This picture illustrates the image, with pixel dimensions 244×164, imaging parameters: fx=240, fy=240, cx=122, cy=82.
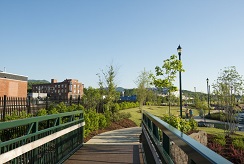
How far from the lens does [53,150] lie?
5.78 metres

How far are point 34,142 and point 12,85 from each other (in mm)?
54572

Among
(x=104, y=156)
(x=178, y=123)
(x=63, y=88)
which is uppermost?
(x=63, y=88)

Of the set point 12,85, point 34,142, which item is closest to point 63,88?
point 12,85

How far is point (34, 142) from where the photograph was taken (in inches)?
169


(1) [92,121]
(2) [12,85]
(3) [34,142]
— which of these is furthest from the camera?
(2) [12,85]

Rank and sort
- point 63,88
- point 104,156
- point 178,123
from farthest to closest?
point 63,88 < point 178,123 < point 104,156

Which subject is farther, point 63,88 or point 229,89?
point 63,88

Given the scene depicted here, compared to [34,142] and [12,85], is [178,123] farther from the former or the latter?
[12,85]

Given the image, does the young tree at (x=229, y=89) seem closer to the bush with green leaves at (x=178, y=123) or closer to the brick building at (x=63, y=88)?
the bush with green leaves at (x=178, y=123)

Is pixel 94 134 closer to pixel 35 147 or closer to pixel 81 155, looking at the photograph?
pixel 81 155

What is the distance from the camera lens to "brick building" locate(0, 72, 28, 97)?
165 ft

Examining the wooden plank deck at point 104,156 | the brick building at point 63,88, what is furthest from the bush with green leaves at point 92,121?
the brick building at point 63,88

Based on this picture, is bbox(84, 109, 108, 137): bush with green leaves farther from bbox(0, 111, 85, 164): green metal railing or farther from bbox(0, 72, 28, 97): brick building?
bbox(0, 72, 28, 97): brick building

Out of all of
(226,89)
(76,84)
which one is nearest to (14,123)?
(226,89)
